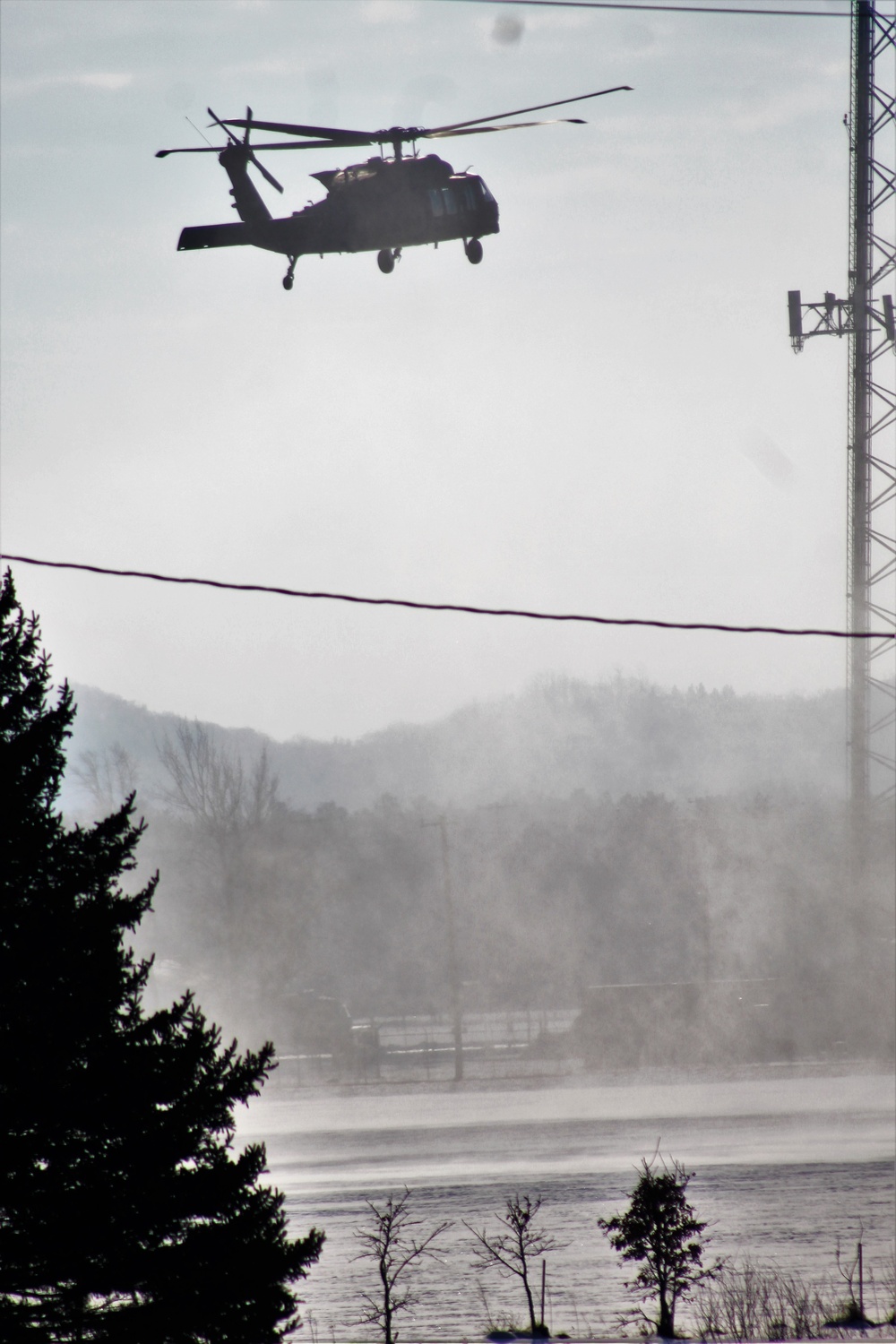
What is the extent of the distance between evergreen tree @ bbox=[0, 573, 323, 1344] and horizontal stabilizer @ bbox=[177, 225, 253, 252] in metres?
3.81

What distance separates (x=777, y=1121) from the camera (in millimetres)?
27094

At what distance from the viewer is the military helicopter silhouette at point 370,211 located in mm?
11312

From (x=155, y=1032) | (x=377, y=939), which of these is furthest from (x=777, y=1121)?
(x=377, y=939)

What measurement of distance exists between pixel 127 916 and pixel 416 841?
70.1 metres

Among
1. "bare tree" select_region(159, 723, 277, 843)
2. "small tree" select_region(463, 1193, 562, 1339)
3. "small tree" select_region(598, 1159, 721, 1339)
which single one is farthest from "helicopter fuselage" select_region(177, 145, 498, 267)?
"bare tree" select_region(159, 723, 277, 843)

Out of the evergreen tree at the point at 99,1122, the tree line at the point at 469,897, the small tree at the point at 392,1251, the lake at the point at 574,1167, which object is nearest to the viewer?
the evergreen tree at the point at 99,1122

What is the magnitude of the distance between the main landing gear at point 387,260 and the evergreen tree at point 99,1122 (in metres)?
5.01

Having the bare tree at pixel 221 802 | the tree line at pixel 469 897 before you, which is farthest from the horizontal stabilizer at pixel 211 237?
the bare tree at pixel 221 802

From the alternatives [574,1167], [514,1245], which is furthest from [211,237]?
[574,1167]

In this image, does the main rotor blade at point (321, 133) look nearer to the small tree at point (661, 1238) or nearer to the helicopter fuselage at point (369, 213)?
the helicopter fuselage at point (369, 213)

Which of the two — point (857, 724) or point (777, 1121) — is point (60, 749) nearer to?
point (857, 724)

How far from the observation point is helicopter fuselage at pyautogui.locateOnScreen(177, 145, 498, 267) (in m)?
11.4

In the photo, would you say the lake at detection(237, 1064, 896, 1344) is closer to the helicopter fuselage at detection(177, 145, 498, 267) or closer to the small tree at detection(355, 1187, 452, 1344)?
the small tree at detection(355, 1187, 452, 1344)

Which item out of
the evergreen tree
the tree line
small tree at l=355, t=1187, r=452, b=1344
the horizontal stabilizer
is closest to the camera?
the evergreen tree
